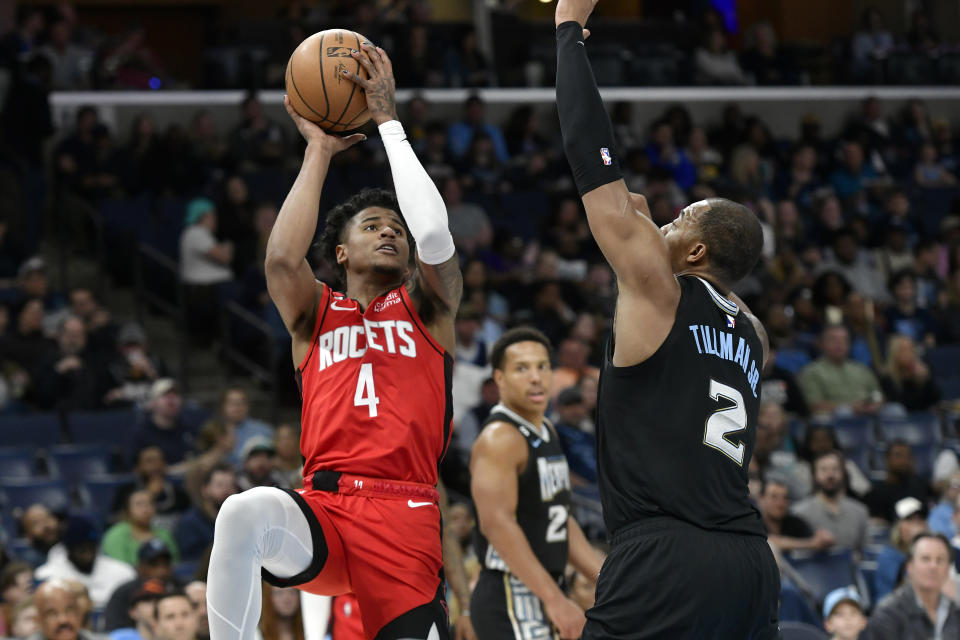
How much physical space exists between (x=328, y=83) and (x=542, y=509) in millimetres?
2328

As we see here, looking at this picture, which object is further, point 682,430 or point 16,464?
point 16,464

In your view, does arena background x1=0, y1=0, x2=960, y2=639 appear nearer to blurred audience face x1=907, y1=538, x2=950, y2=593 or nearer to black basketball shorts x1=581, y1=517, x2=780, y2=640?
blurred audience face x1=907, y1=538, x2=950, y2=593

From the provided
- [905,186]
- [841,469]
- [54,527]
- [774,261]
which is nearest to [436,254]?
[54,527]

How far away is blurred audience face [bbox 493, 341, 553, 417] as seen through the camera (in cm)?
620

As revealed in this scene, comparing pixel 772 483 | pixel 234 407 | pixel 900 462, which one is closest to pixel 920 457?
pixel 900 462

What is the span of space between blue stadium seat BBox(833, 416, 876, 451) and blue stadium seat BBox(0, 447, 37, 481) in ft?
24.1

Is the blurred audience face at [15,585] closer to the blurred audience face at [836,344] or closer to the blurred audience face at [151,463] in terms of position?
the blurred audience face at [151,463]

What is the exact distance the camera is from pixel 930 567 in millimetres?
8148

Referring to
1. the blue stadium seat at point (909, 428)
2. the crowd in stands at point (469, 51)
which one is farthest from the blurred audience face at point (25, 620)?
the blue stadium seat at point (909, 428)

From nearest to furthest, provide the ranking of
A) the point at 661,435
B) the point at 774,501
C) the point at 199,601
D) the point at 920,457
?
the point at 661,435 → the point at 199,601 → the point at 774,501 → the point at 920,457

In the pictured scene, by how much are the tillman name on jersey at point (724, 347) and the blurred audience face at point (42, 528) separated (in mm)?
6590

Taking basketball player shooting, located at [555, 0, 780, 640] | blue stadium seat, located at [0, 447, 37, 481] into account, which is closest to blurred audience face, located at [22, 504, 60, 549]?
blue stadium seat, located at [0, 447, 37, 481]

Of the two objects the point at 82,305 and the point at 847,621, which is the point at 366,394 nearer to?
the point at 847,621

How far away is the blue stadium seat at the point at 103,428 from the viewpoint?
1112 centimetres
